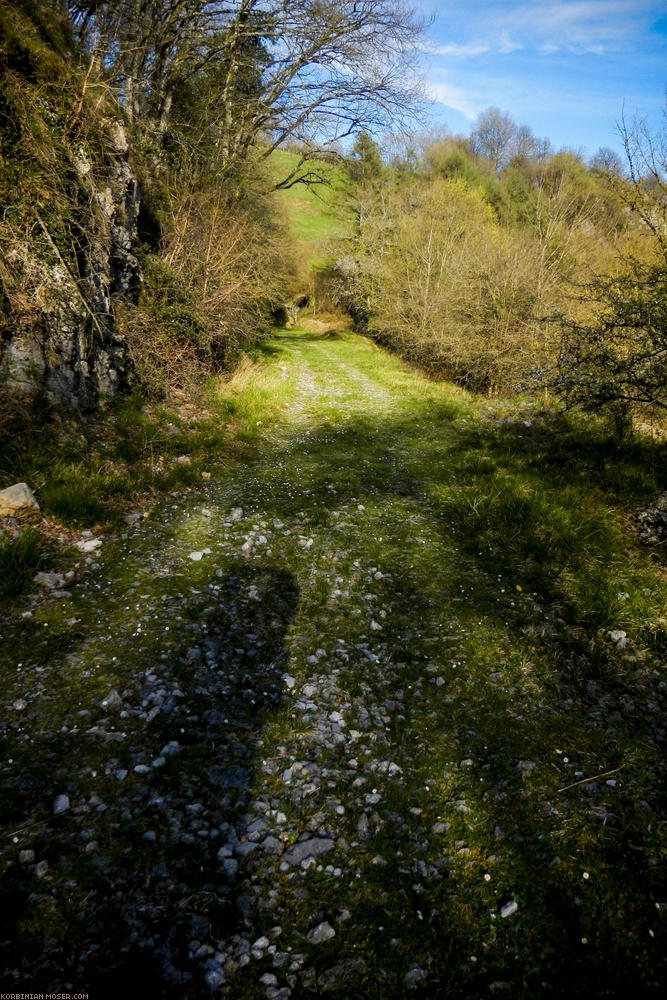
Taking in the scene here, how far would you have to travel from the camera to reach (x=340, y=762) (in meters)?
4.09

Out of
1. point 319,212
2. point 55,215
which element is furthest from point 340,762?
point 319,212

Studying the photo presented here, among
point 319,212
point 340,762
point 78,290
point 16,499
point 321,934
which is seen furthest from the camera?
point 319,212

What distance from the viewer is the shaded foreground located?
9.21ft

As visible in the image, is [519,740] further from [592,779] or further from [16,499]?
[16,499]

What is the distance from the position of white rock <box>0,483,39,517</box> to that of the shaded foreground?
3.72 ft

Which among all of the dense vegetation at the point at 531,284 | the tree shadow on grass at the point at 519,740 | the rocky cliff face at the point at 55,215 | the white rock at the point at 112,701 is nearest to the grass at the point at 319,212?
the dense vegetation at the point at 531,284

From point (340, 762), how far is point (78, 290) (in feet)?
28.0

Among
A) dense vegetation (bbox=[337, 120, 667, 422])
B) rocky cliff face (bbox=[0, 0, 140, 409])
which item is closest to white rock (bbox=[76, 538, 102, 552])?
rocky cliff face (bbox=[0, 0, 140, 409])

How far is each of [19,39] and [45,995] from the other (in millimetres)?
12209

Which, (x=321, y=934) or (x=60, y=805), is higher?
(x=60, y=805)

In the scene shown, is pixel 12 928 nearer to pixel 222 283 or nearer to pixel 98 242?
pixel 98 242

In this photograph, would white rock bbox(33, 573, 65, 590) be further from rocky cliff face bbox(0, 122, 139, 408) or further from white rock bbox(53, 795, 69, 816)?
rocky cliff face bbox(0, 122, 139, 408)

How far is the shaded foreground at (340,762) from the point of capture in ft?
9.21

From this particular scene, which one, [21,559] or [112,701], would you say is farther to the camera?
[21,559]
